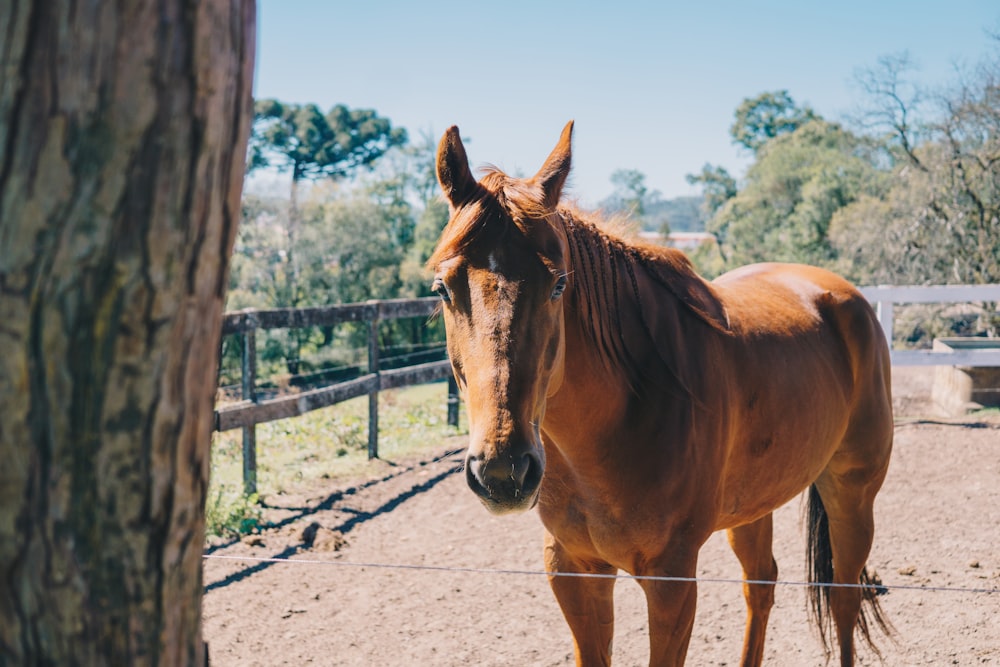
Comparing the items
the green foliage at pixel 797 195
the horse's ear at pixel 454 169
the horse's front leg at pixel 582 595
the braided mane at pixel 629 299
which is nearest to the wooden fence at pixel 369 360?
the braided mane at pixel 629 299

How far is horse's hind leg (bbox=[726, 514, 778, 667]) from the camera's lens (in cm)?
357

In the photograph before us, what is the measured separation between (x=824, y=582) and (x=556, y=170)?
→ 8.81 feet

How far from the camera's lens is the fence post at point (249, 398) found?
604cm

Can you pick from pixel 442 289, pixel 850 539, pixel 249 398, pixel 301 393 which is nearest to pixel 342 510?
pixel 249 398

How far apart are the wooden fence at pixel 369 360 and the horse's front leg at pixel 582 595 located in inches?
118

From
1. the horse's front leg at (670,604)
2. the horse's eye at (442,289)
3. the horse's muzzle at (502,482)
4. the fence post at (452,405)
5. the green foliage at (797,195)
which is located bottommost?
the fence post at (452,405)

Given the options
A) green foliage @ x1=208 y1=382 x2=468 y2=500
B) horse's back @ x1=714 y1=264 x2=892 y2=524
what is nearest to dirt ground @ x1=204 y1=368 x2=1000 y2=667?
green foliage @ x1=208 y1=382 x2=468 y2=500

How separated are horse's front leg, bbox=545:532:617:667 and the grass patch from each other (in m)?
3.11

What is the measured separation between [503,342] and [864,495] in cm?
259

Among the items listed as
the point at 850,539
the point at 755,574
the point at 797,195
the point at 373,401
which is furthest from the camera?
the point at 797,195

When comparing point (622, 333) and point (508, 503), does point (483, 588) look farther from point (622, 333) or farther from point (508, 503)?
point (508, 503)

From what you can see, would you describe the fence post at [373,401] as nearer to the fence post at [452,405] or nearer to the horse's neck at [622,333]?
the fence post at [452,405]

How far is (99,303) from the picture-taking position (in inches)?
34.0

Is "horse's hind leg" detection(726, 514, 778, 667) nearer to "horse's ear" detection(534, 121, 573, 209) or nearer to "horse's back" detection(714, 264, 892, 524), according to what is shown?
"horse's back" detection(714, 264, 892, 524)
